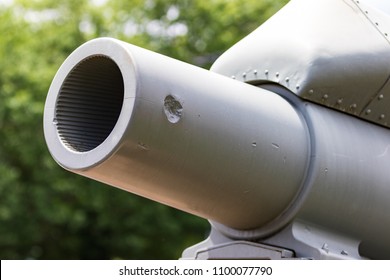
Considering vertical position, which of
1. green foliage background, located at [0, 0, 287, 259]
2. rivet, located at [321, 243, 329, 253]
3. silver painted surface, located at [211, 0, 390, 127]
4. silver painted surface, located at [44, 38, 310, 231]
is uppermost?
green foliage background, located at [0, 0, 287, 259]

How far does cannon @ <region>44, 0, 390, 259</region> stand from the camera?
3.55 metres

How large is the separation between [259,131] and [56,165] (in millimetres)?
16812

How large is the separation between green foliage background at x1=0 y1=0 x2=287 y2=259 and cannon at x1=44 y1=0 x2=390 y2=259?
15579 mm

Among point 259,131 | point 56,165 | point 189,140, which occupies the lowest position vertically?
point 189,140

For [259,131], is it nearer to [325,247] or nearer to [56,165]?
[325,247]

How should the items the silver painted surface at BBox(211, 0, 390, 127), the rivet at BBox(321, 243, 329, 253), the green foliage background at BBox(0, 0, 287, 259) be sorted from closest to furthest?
the rivet at BBox(321, 243, 329, 253) → the silver painted surface at BBox(211, 0, 390, 127) → the green foliage background at BBox(0, 0, 287, 259)

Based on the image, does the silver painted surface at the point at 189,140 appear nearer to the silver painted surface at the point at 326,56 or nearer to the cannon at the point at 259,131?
the cannon at the point at 259,131

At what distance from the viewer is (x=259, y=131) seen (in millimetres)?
3816

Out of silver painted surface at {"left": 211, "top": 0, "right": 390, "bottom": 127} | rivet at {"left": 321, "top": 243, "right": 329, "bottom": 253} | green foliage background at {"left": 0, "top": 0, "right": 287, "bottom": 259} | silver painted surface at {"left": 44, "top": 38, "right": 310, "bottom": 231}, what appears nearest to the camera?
silver painted surface at {"left": 44, "top": 38, "right": 310, "bottom": 231}

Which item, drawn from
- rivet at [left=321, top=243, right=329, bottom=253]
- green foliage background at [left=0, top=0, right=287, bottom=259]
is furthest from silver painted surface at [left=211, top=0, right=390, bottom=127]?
green foliage background at [left=0, top=0, right=287, bottom=259]

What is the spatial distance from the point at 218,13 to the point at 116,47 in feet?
64.1

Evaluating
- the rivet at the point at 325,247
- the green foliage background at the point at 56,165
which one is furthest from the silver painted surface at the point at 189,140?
the green foliage background at the point at 56,165

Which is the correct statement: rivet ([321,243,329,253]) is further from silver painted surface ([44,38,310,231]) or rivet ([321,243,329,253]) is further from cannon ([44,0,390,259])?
silver painted surface ([44,38,310,231])

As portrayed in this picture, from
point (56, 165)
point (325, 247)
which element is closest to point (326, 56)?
point (325, 247)
